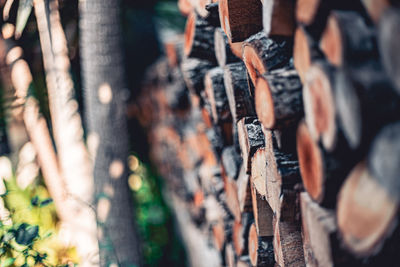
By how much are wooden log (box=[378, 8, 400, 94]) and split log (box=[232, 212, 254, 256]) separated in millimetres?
798

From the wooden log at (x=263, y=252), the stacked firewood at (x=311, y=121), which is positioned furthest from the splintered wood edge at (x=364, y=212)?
the wooden log at (x=263, y=252)

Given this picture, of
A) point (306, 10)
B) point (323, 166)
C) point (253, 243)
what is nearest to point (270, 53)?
point (306, 10)

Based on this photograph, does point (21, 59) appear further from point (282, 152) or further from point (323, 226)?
point (323, 226)

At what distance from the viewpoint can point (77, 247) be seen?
1.89 m

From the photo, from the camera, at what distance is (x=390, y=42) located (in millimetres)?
463

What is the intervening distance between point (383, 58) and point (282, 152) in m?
0.34

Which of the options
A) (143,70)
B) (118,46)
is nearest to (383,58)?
(118,46)

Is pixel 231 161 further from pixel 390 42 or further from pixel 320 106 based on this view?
pixel 390 42

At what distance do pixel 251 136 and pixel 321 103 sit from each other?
0.42 metres

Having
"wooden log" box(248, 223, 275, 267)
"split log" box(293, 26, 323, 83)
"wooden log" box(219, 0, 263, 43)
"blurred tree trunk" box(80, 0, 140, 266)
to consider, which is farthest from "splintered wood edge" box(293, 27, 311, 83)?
"blurred tree trunk" box(80, 0, 140, 266)

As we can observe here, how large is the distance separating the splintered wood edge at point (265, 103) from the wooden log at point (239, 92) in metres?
0.24

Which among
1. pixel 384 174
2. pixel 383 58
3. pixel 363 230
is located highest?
pixel 383 58

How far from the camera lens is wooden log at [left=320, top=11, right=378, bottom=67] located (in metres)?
0.52

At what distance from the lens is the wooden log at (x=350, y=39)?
0.52 meters
